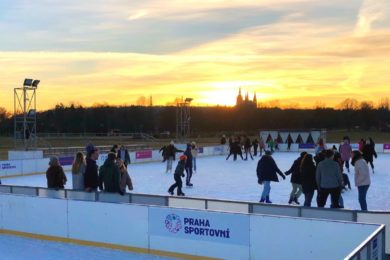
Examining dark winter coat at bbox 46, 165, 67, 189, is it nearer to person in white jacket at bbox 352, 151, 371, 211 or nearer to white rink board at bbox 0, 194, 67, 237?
white rink board at bbox 0, 194, 67, 237

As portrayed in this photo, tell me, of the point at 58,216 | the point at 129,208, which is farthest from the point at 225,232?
the point at 58,216

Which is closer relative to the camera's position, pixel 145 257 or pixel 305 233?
pixel 305 233

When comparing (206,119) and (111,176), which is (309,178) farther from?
(206,119)

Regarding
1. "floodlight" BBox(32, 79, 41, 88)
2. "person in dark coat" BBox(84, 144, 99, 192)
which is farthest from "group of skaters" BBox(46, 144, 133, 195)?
"floodlight" BBox(32, 79, 41, 88)

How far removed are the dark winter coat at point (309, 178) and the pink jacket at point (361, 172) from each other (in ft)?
2.42

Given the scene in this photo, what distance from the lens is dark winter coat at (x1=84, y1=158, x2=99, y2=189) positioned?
8.73 meters

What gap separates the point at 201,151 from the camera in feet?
98.1

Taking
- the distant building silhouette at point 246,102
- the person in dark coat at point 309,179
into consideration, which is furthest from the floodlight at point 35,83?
the distant building silhouette at point 246,102

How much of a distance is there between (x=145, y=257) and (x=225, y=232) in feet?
4.28

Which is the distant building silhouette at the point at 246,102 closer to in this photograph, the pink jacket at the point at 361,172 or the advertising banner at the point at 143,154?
the advertising banner at the point at 143,154

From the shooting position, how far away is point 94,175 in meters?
8.79

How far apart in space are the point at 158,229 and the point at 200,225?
75cm

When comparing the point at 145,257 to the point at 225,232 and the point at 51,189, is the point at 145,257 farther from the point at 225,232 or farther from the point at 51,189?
the point at 51,189

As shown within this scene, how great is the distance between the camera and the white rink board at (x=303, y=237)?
5867mm
